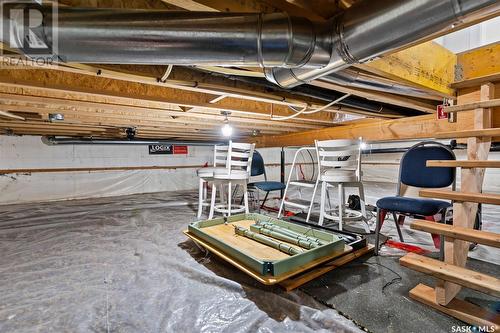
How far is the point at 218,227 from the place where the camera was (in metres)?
2.18

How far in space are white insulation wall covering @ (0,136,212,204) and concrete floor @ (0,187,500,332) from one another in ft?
9.50

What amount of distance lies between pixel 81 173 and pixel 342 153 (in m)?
5.06

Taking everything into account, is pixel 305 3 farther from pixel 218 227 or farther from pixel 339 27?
pixel 218 227

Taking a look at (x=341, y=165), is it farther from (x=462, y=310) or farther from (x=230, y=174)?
(x=462, y=310)

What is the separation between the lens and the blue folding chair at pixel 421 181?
1703 millimetres

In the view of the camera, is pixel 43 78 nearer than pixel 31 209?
Yes

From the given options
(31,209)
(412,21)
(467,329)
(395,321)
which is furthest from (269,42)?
(31,209)

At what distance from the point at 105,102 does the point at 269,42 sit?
189 cm

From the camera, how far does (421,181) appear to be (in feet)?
6.59

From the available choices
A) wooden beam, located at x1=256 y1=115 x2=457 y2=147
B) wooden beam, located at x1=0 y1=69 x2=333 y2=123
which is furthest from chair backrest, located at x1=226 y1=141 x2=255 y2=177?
wooden beam, located at x1=256 y1=115 x2=457 y2=147

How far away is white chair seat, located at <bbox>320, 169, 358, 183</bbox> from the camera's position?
7.16 ft

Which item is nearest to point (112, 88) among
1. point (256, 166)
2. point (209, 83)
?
point (209, 83)

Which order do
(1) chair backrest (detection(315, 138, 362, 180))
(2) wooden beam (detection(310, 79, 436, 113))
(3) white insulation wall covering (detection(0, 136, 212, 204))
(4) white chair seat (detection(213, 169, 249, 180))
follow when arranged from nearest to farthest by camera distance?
(2) wooden beam (detection(310, 79, 436, 113)), (1) chair backrest (detection(315, 138, 362, 180)), (4) white chair seat (detection(213, 169, 249, 180)), (3) white insulation wall covering (detection(0, 136, 212, 204))

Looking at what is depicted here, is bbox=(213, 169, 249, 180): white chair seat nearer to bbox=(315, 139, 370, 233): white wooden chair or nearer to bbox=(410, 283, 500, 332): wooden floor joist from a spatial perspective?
bbox=(315, 139, 370, 233): white wooden chair
